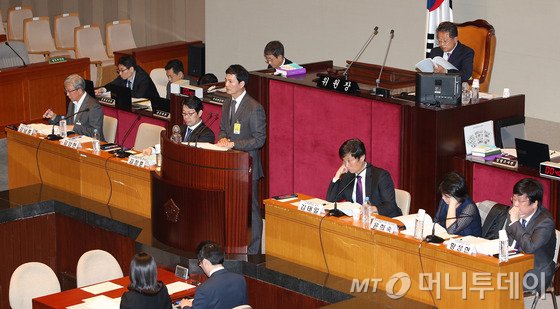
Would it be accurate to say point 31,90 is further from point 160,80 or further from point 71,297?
→ point 71,297

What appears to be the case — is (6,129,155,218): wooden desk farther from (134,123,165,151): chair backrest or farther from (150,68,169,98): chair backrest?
(150,68,169,98): chair backrest

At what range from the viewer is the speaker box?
13.9 meters

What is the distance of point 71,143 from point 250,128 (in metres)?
1.44

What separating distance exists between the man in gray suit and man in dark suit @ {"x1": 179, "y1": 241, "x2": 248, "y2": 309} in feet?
4.83

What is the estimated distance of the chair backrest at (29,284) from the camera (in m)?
6.57

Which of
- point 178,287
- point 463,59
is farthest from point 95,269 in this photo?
point 463,59

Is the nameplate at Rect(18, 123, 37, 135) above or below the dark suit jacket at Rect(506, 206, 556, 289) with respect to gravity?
above

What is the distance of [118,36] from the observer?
1467 centimetres

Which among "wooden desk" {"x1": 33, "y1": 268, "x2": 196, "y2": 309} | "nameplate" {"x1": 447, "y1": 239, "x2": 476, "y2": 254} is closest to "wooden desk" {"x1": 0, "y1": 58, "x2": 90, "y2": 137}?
"wooden desk" {"x1": 33, "y1": 268, "x2": 196, "y2": 309}

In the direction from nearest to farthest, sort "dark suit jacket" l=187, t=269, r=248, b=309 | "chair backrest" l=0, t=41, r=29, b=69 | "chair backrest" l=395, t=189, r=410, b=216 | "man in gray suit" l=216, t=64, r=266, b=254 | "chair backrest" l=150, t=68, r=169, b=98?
1. "dark suit jacket" l=187, t=269, r=248, b=309
2. "chair backrest" l=395, t=189, r=410, b=216
3. "man in gray suit" l=216, t=64, r=266, b=254
4. "chair backrest" l=150, t=68, r=169, b=98
5. "chair backrest" l=0, t=41, r=29, b=69

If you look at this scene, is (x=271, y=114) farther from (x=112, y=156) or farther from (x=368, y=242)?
(x=368, y=242)

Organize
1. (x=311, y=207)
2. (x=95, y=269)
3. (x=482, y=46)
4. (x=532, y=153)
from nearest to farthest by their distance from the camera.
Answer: (x=311, y=207) → (x=95, y=269) → (x=532, y=153) → (x=482, y=46)

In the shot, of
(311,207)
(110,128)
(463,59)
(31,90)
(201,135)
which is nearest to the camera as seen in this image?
(311,207)

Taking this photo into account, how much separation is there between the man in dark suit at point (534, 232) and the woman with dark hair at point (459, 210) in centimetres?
21
